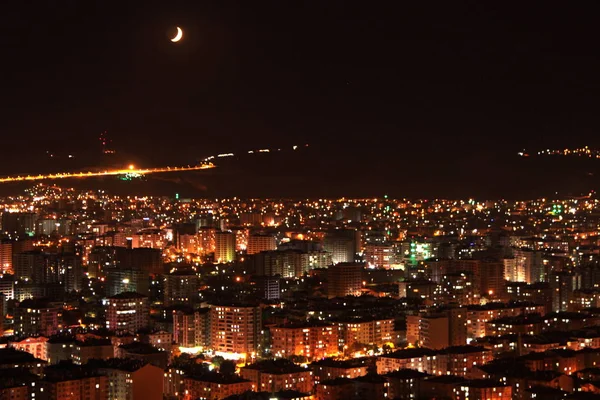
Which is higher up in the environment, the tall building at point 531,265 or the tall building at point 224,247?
the tall building at point 224,247

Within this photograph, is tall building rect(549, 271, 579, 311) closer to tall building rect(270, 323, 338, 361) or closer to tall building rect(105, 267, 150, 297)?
tall building rect(270, 323, 338, 361)

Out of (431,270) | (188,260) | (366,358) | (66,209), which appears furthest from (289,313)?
(66,209)

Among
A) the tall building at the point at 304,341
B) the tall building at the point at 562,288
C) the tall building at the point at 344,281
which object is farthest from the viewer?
the tall building at the point at 344,281

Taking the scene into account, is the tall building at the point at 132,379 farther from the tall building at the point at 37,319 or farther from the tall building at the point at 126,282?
the tall building at the point at 126,282

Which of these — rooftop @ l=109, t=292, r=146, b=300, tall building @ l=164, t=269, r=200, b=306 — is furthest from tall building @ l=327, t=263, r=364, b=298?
rooftop @ l=109, t=292, r=146, b=300

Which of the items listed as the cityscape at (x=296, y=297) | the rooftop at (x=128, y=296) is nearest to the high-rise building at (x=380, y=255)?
the cityscape at (x=296, y=297)
